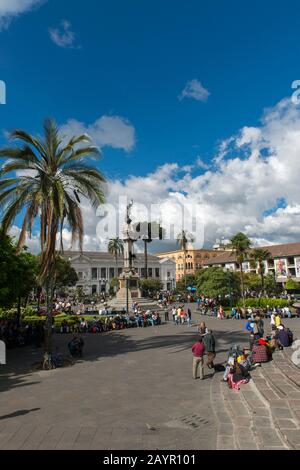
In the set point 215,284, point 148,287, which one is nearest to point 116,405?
point 215,284

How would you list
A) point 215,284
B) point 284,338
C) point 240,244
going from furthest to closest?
point 240,244 < point 215,284 < point 284,338

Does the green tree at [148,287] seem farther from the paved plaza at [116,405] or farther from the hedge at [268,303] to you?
the paved plaza at [116,405]

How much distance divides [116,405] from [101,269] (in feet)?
339

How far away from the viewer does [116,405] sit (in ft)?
29.0

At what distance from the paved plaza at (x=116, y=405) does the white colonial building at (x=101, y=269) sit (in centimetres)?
8814

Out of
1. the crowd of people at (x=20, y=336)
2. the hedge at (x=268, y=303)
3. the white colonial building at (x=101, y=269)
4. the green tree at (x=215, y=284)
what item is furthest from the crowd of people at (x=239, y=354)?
the white colonial building at (x=101, y=269)

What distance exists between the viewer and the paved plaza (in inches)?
265

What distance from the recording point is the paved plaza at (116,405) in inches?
265

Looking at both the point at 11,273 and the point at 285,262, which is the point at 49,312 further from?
the point at 285,262

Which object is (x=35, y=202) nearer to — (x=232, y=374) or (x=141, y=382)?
(x=141, y=382)

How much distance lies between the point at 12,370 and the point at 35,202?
6534 mm

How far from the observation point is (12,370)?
43.9 feet

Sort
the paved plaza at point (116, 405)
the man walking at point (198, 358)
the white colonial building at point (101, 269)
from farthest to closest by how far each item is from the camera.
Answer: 1. the white colonial building at point (101, 269)
2. the man walking at point (198, 358)
3. the paved plaza at point (116, 405)

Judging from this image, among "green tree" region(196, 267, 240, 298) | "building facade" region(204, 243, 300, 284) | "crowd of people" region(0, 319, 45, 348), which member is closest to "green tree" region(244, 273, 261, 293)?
"building facade" region(204, 243, 300, 284)
